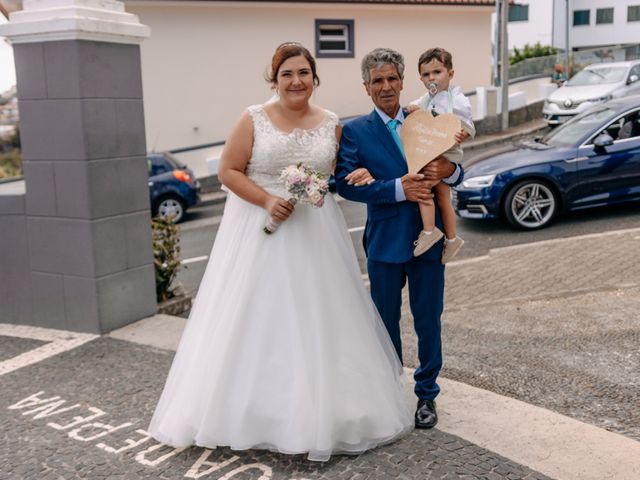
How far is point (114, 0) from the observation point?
19.7 feet

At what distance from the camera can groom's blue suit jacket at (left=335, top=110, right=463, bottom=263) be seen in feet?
13.0

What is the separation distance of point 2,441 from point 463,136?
2955 millimetres

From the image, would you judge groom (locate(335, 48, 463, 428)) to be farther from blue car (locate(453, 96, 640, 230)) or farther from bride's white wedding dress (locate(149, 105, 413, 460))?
blue car (locate(453, 96, 640, 230))

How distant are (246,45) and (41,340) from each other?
17386 millimetres

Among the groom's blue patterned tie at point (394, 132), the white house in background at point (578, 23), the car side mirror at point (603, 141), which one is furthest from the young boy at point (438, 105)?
the white house in background at point (578, 23)

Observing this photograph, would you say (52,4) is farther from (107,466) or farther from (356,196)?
(107,466)

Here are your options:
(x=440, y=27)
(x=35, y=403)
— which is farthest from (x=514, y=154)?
(x=440, y=27)

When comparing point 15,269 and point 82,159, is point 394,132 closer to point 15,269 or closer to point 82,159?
point 82,159

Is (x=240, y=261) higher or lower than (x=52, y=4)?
lower

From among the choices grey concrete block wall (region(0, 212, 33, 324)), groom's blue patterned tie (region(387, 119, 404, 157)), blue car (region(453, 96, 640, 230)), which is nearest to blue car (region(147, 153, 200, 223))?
blue car (region(453, 96, 640, 230))

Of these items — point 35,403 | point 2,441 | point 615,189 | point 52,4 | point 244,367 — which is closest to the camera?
point 244,367

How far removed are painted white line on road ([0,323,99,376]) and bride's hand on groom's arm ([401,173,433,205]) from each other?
121 inches

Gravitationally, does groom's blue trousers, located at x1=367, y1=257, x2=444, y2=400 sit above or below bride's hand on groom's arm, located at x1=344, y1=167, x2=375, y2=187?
below

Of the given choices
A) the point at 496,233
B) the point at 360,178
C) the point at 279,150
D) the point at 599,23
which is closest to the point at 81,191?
the point at 279,150
